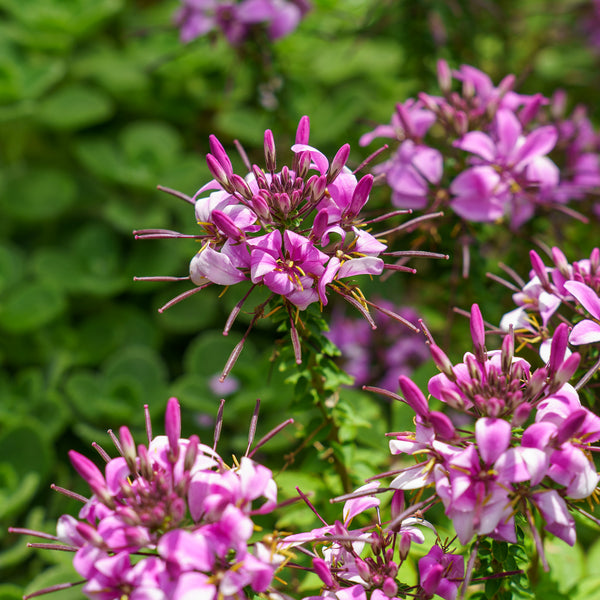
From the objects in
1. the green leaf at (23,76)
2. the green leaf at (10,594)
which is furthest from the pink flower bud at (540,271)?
the green leaf at (23,76)

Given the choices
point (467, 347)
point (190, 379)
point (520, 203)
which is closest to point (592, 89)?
point (520, 203)

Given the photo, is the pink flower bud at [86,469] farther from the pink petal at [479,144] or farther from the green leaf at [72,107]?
the green leaf at [72,107]

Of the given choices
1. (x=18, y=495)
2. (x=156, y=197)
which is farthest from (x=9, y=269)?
(x=18, y=495)

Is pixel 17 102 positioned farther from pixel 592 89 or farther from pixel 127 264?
pixel 592 89

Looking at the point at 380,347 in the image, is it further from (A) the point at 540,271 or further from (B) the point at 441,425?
(B) the point at 441,425

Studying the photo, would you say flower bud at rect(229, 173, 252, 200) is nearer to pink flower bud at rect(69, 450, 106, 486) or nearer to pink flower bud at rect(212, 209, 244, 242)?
pink flower bud at rect(212, 209, 244, 242)

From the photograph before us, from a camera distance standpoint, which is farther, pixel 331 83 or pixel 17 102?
pixel 331 83
